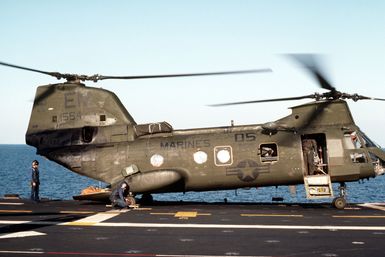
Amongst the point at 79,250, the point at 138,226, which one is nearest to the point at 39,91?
the point at 138,226

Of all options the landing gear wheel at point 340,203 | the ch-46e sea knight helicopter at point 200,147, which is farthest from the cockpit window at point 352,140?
the landing gear wheel at point 340,203

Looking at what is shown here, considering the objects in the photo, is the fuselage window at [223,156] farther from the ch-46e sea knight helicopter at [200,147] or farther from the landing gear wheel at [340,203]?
the landing gear wheel at [340,203]

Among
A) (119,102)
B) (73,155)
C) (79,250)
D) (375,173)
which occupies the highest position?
(119,102)

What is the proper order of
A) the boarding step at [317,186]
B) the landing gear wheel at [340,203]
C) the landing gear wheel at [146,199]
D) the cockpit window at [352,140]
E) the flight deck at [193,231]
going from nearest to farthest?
the flight deck at [193,231]
the boarding step at [317,186]
the landing gear wheel at [340,203]
the cockpit window at [352,140]
the landing gear wheel at [146,199]

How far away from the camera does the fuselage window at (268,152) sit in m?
19.5

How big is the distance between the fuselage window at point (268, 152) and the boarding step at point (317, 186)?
5.89 ft

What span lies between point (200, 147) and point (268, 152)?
316 centimetres

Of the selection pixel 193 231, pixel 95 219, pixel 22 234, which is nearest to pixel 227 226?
pixel 193 231

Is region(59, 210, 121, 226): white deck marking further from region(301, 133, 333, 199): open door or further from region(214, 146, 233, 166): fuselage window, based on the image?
region(301, 133, 333, 199): open door

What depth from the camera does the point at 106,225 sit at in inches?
560

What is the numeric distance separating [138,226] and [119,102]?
8.94 meters

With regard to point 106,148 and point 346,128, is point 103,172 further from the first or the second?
point 346,128

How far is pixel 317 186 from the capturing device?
1884 cm

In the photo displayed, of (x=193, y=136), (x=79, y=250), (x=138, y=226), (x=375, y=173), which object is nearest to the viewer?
(x=79, y=250)
